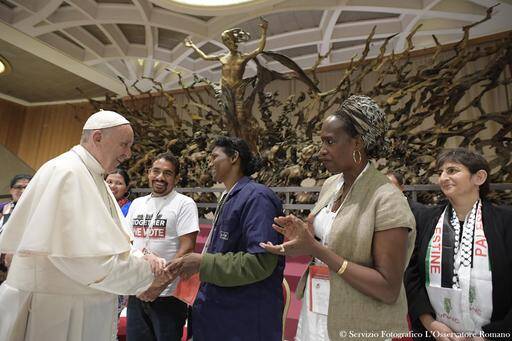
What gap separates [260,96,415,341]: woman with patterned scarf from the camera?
3.82ft

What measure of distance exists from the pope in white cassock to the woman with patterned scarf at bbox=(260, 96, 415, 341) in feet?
2.56

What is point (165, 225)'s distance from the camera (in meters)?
2.27

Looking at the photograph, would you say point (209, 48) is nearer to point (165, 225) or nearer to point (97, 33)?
point (97, 33)

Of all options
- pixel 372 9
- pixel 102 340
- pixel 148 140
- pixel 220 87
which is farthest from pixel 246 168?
pixel 372 9

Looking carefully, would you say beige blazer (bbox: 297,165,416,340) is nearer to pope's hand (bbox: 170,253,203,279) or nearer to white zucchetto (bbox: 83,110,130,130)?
pope's hand (bbox: 170,253,203,279)

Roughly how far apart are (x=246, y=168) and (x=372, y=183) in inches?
→ 34.6

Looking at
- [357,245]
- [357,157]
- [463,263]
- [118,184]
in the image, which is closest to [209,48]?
[118,184]

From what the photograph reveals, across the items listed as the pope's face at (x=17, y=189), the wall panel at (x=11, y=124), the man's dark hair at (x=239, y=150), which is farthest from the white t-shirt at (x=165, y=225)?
the wall panel at (x=11, y=124)

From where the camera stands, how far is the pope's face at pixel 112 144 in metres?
1.75

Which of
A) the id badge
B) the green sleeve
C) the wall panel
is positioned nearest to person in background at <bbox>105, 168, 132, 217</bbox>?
the green sleeve

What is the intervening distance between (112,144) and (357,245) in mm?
1391

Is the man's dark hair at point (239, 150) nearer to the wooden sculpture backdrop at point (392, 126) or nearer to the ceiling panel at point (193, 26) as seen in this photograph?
the wooden sculpture backdrop at point (392, 126)

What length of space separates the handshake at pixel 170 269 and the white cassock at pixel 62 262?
0.14 m

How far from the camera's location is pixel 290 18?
8398mm
